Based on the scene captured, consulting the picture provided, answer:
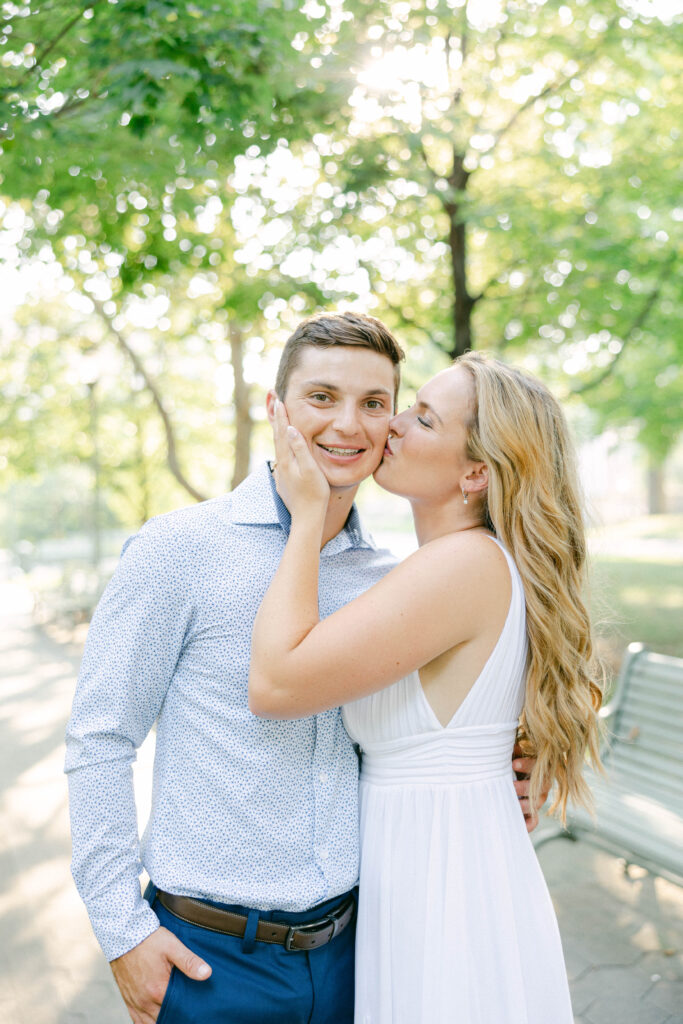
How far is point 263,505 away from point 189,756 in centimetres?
66

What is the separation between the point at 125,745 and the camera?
197cm

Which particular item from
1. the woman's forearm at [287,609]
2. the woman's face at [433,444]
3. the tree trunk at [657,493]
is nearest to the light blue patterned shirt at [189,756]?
the woman's forearm at [287,609]

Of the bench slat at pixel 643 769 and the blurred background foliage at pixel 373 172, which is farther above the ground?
the blurred background foliage at pixel 373 172

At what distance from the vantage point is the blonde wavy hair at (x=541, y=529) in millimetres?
2178

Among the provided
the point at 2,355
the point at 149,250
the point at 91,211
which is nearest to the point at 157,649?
the point at 149,250

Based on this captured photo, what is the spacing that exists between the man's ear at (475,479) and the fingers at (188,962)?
1.34 meters

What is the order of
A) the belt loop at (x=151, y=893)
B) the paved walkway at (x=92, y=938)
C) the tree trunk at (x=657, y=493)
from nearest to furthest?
the belt loop at (x=151, y=893)
the paved walkway at (x=92, y=938)
the tree trunk at (x=657, y=493)

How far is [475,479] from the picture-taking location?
226 cm

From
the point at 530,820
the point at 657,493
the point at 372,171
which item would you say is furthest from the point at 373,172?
the point at 657,493

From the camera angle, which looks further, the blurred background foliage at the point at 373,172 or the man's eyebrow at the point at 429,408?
the blurred background foliage at the point at 373,172

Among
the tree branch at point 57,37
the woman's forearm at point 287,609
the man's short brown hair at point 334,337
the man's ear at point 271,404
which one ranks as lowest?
the woman's forearm at point 287,609

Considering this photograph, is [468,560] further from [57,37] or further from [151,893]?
[57,37]

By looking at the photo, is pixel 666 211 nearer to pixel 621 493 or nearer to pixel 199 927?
pixel 199 927

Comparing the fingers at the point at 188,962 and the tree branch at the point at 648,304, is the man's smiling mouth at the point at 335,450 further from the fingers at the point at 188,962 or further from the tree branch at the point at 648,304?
the tree branch at the point at 648,304
